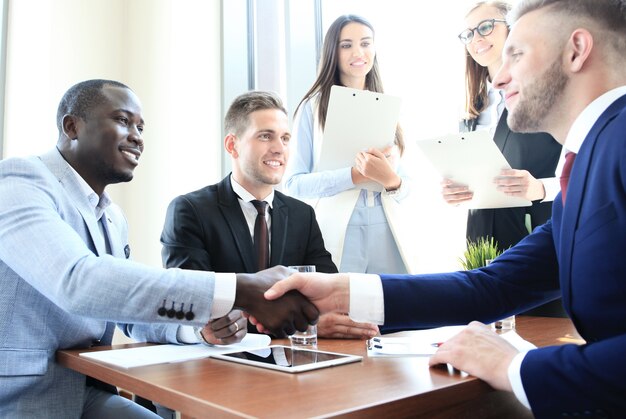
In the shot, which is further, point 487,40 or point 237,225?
point 487,40

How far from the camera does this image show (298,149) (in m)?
2.91

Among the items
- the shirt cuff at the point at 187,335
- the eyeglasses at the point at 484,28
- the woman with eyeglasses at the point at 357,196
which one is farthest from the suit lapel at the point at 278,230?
the eyeglasses at the point at 484,28

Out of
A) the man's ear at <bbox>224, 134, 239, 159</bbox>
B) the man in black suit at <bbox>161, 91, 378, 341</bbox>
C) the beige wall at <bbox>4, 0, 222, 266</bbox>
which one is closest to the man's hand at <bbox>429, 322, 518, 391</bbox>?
the man in black suit at <bbox>161, 91, 378, 341</bbox>

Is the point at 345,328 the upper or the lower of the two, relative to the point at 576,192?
lower

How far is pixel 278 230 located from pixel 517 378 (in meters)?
1.60

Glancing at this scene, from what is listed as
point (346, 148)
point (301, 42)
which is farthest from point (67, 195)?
point (301, 42)

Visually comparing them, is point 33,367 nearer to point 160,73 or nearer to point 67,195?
point 67,195

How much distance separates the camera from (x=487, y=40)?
8.48 feet

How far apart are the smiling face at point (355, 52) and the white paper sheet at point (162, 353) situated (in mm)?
1634

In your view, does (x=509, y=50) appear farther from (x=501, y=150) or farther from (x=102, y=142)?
(x=102, y=142)

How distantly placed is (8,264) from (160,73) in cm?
359

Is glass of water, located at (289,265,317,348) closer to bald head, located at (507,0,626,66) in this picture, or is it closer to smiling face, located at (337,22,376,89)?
bald head, located at (507,0,626,66)

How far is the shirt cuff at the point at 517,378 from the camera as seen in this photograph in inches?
39.0

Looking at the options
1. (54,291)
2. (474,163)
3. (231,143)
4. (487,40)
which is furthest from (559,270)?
(231,143)
